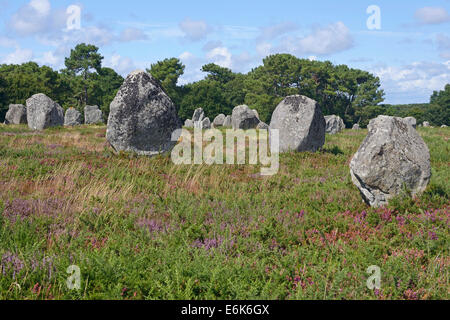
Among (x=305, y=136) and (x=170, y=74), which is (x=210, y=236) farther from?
(x=170, y=74)

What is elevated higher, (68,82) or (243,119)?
(68,82)

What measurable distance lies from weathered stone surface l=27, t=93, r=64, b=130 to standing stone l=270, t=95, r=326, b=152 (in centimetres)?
2106

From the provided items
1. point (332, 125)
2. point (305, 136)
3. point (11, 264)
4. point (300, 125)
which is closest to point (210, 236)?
point (11, 264)

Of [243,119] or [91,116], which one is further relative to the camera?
[91,116]

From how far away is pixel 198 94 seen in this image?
7488cm

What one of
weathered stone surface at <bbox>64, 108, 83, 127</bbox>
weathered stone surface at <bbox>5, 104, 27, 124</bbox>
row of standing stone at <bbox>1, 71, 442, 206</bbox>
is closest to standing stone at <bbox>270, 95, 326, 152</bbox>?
row of standing stone at <bbox>1, 71, 442, 206</bbox>

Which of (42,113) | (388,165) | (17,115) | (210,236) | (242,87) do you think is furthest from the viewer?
(242,87)

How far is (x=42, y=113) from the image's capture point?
29672mm

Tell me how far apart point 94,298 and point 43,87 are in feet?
225

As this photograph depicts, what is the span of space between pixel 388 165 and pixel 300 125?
935cm

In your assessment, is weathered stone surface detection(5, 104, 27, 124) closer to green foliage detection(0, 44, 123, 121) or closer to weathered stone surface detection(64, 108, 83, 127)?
weathered stone surface detection(64, 108, 83, 127)
